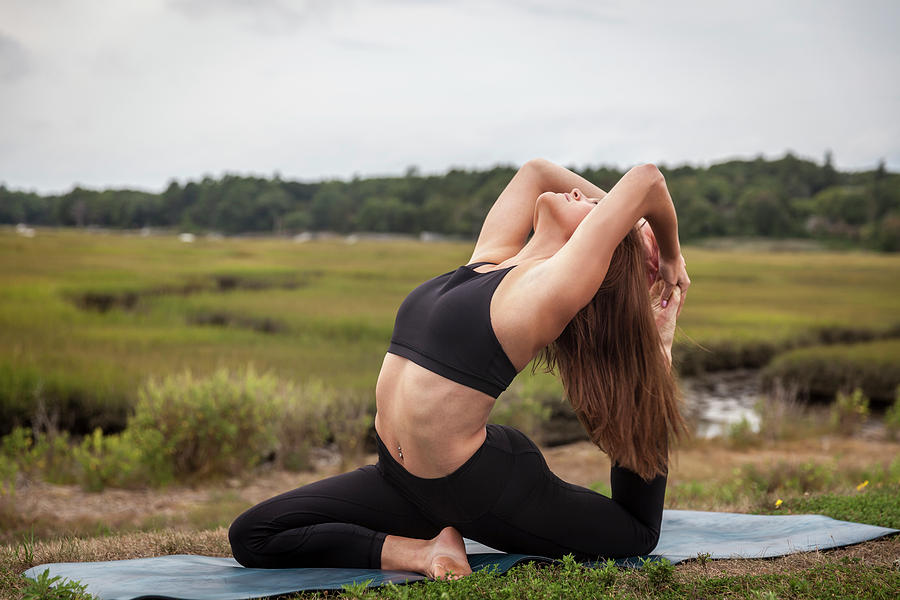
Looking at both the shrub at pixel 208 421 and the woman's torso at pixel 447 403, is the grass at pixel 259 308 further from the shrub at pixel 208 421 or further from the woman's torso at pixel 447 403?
the woman's torso at pixel 447 403

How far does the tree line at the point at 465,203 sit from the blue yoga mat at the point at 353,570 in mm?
18250

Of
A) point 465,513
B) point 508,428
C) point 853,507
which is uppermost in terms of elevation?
point 508,428

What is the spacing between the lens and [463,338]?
224 centimetres

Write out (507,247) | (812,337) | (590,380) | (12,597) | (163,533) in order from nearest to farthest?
1. (12,597)
2. (590,380)
3. (507,247)
4. (163,533)
5. (812,337)

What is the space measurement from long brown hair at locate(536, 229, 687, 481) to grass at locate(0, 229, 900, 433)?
5031 mm

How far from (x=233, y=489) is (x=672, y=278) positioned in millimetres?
4874

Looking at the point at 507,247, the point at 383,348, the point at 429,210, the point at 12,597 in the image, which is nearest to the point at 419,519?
the point at 507,247

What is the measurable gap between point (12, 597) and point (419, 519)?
1.29m

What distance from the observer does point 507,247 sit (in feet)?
9.42

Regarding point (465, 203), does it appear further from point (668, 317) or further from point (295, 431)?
point (668, 317)

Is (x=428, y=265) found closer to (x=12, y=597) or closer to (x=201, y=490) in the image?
(x=201, y=490)

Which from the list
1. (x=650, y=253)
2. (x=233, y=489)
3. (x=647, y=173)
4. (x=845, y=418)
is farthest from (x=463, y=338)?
(x=845, y=418)

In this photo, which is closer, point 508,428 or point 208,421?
point 508,428

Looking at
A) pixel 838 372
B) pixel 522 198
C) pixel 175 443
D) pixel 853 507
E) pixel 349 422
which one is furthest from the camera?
pixel 838 372
